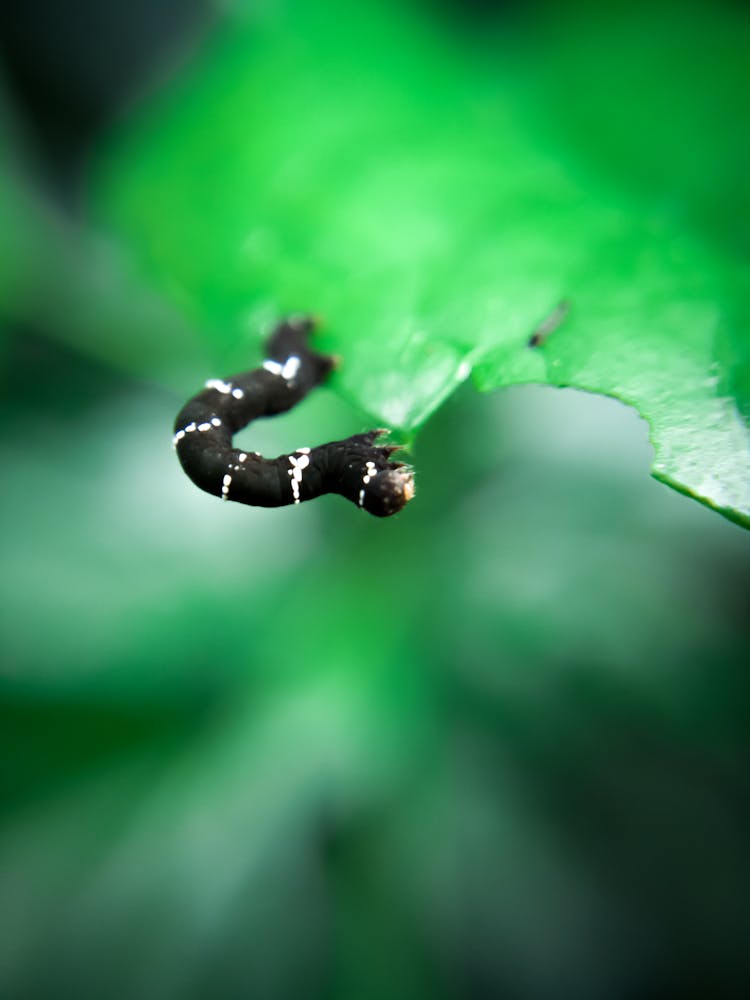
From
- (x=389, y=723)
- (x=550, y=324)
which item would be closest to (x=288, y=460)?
(x=550, y=324)

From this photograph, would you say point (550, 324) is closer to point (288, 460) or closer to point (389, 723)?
point (288, 460)

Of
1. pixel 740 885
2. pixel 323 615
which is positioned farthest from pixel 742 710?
pixel 323 615

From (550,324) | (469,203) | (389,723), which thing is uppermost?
(469,203)

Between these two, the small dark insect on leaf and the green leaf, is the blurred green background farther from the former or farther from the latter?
the small dark insect on leaf

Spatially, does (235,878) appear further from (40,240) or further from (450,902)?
(40,240)

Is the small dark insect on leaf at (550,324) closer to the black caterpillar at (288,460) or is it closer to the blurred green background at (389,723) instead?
the black caterpillar at (288,460)

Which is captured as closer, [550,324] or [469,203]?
[550,324]

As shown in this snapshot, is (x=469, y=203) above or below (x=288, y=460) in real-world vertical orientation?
above
